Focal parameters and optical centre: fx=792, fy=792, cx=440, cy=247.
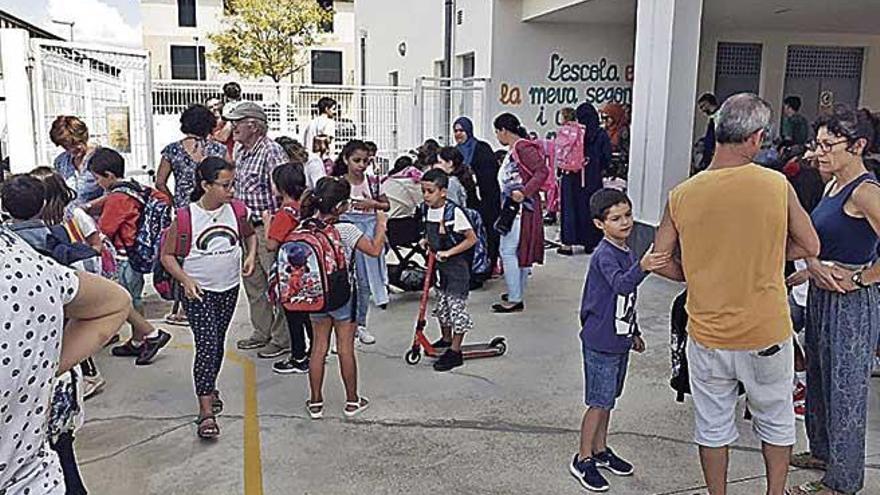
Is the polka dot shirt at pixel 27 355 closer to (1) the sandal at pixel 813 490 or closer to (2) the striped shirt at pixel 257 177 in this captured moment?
(1) the sandal at pixel 813 490

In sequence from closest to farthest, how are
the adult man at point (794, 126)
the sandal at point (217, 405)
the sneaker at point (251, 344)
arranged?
the sandal at point (217, 405) < the sneaker at point (251, 344) < the adult man at point (794, 126)

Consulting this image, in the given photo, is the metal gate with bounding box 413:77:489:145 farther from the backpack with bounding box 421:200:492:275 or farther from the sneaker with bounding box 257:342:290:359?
the sneaker with bounding box 257:342:290:359

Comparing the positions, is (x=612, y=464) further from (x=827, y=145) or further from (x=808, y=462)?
(x=827, y=145)

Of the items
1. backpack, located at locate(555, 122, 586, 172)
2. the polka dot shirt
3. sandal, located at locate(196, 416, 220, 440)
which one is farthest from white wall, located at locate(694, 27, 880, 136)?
the polka dot shirt

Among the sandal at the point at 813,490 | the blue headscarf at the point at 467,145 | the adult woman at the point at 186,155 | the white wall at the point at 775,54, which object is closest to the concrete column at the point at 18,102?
the adult woman at the point at 186,155

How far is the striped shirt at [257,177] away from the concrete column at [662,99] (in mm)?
4231

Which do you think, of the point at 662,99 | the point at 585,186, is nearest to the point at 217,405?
the point at 662,99

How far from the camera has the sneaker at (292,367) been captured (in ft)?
17.2

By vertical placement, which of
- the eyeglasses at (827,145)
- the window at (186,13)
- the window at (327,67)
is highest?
the window at (186,13)

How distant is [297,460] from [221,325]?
2.68 feet

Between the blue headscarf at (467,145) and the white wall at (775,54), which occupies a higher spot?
the white wall at (775,54)

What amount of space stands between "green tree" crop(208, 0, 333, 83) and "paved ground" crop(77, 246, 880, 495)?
25.4 meters

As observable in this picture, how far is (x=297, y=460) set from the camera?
3.96 meters

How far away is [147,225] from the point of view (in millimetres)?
5102
